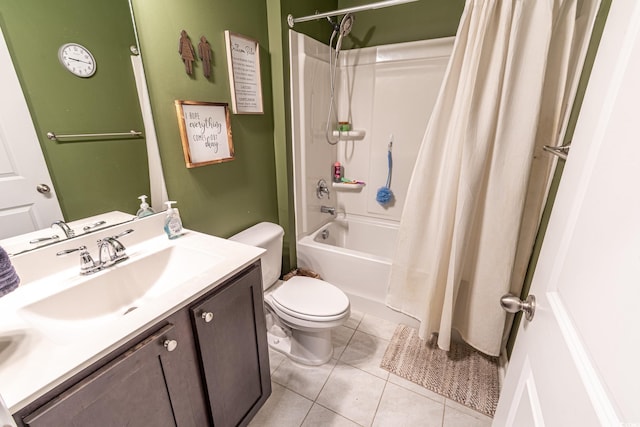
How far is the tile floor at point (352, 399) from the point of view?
1312 millimetres

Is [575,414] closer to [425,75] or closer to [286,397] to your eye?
[286,397]

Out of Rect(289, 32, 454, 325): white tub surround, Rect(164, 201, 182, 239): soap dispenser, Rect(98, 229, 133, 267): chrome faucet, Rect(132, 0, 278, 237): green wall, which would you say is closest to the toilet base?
→ Rect(289, 32, 454, 325): white tub surround

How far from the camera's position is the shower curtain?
108 cm

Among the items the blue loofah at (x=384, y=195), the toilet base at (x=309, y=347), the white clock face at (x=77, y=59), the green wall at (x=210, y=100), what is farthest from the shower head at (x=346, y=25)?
the toilet base at (x=309, y=347)

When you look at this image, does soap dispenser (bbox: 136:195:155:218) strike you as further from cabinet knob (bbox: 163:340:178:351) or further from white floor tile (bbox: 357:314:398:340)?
white floor tile (bbox: 357:314:398:340)

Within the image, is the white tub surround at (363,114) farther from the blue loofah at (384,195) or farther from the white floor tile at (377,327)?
the white floor tile at (377,327)

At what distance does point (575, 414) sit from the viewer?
43 cm

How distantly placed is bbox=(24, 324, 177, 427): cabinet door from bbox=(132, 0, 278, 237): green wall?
80 cm

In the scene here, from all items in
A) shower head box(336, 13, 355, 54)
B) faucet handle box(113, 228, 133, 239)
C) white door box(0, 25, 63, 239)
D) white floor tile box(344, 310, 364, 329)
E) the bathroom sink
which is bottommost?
white floor tile box(344, 310, 364, 329)

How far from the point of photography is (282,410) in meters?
1.36

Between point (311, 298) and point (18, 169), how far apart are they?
50.7 inches

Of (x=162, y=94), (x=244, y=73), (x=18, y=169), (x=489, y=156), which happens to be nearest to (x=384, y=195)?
(x=489, y=156)

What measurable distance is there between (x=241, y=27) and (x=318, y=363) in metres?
1.99

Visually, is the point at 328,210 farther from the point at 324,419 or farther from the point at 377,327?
the point at 324,419
